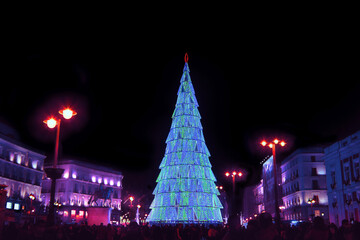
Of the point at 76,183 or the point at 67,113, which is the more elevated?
the point at 76,183

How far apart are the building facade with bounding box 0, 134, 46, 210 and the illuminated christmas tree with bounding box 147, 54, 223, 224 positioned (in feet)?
81.0

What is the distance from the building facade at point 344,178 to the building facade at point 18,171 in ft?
142

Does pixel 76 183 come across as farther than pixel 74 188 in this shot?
Yes

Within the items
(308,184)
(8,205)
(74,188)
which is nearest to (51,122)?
(8,205)

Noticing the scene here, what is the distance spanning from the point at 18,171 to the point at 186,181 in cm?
3491

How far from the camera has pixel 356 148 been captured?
44062 mm

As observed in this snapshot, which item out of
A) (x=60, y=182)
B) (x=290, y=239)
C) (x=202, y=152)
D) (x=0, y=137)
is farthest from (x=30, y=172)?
(x=290, y=239)

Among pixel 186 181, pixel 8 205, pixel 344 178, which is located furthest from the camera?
pixel 8 205

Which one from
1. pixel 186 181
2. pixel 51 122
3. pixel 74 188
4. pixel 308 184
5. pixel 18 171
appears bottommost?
pixel 51 122

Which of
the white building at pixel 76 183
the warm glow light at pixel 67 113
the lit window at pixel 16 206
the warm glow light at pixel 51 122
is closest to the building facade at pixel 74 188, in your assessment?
the white building at pixel 76 183

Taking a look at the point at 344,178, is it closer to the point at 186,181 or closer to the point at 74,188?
the point at 186,181

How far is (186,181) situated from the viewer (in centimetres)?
4434

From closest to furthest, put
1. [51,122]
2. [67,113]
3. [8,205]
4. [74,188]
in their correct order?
[67,113] → [51,122] → [8,205] → [74,188]

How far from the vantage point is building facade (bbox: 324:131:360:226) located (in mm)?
44344
